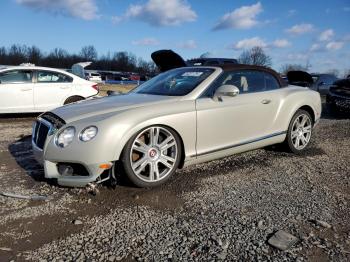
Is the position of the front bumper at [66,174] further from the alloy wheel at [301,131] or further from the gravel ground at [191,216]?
the alloy wheel at [301,131]

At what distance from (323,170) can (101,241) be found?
3.27 meters

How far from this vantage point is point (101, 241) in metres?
3.01

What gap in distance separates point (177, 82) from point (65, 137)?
1833 millimetres

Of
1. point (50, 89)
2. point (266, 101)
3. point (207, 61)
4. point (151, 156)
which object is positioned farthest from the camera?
point (207, 61)

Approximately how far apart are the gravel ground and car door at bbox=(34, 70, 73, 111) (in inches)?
182

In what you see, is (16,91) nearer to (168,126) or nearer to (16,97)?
(16,97)

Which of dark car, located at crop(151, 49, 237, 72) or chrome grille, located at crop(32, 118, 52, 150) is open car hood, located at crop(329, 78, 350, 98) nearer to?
dark car, located at crop(151, 49, 237, 72)

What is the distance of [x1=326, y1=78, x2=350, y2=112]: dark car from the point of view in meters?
9.76

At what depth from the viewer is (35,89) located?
9.43 m

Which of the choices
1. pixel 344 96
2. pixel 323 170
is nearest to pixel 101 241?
pixel 323 170

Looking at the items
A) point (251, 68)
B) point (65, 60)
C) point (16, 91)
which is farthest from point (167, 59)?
point (65, 60)

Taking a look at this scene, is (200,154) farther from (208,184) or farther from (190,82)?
(190,82)

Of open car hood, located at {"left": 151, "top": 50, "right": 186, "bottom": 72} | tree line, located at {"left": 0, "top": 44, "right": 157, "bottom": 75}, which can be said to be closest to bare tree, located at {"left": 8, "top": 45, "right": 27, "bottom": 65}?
tree line, located at {"left": 0, "top": 44, "right": 157, "bottom": 75}

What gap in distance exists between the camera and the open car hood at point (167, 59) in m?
11.4
